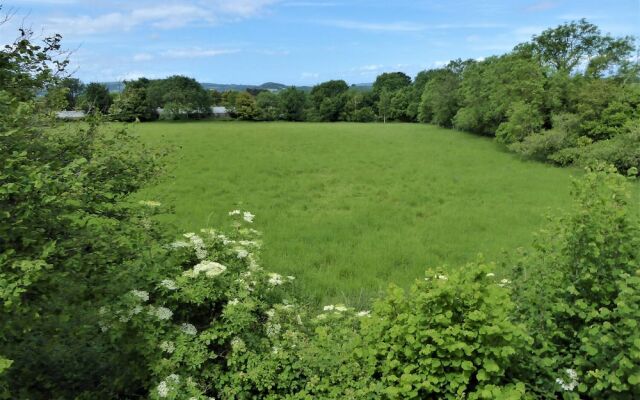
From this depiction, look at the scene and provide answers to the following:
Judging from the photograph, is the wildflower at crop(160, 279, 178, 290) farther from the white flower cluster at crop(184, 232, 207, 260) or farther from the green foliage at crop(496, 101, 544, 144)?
the green foliage at crop(496, 101, 544, 144)

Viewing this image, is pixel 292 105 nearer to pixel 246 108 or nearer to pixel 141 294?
pixel 246 108

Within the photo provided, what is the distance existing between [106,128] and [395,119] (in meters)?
76.5

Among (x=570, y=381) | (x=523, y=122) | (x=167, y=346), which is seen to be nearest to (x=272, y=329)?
(x=167, y=346)

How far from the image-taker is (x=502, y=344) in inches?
149

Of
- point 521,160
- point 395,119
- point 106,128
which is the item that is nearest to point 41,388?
point 106,128

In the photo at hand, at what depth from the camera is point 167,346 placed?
13.8 feet

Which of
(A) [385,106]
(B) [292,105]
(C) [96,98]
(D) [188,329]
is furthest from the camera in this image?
(B) [292,105]

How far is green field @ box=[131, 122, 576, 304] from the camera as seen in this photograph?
908cm

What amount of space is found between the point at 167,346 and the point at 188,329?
12.3 inches

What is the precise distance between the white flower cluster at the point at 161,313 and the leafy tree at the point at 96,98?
337 cm

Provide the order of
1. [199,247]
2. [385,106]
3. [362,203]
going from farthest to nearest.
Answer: [385,106] < [362,203] < [199,247]

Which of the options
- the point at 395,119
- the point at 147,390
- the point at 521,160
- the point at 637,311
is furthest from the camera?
the point at 395,119

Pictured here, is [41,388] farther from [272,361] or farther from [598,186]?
[598,186]

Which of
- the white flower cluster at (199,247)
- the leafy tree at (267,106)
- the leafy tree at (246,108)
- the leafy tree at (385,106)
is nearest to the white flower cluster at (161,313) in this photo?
the white flower cluster at (199,247)
